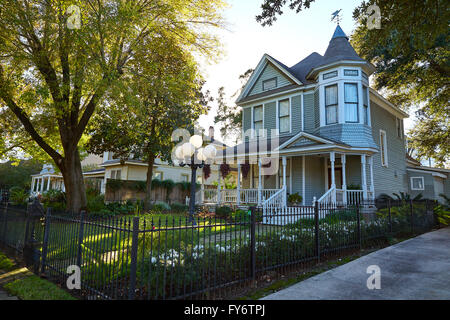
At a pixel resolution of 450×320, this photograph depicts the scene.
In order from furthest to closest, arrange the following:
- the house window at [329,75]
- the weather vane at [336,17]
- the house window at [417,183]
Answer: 1. the house window at [417,183]
2. the weather vane at [336,17]
3. the house window at [329,75]

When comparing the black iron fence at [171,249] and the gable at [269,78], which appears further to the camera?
the gable at [269,78]

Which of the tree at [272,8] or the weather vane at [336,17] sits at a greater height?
the weather vane at [336,17]

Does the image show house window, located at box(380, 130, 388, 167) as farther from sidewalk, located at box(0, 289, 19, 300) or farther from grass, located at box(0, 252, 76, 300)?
sidewalk, located at box(0, 289, 19, 300)

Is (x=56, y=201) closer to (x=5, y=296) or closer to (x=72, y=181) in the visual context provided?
(x=72, y=181)

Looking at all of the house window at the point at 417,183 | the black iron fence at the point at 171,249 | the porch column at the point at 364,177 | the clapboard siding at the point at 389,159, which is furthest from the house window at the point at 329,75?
the house window at the point at 417,183

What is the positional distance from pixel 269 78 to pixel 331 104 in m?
5.03

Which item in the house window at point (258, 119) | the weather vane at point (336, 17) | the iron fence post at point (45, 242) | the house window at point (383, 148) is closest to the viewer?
the iron fence post at point (45, 242)

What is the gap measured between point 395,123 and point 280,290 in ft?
60.0

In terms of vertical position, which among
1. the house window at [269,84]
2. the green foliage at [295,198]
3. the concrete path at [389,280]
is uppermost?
the house window at [269,84]

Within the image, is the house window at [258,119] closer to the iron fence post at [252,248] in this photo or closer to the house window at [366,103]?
the house window at [366,103]

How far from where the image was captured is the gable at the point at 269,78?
17.1 metres

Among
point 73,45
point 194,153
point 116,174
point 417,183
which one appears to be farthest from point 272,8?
point 116,174

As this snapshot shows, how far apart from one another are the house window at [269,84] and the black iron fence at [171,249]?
11.3 metres
